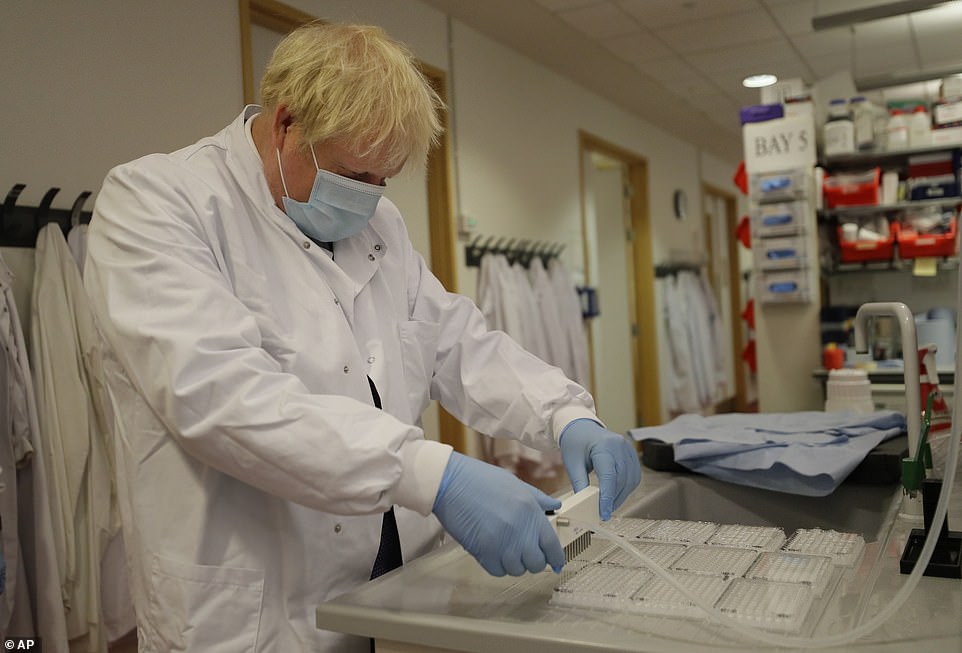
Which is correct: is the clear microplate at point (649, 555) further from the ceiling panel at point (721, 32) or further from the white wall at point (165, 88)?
the ceiling panel at point (721, 32)

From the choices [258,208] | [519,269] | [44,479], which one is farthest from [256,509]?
[519,269]

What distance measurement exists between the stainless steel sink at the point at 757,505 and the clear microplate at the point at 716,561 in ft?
1.10

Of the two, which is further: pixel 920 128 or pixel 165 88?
pixel 920 128

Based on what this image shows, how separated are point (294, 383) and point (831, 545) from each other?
754 millimetres

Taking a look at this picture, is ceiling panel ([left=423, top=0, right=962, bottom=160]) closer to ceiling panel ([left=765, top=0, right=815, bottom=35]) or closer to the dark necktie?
ceiling panel ([left=765, top=0, right=815, bottom=35])

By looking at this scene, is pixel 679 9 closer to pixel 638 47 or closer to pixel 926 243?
pixel 638 47

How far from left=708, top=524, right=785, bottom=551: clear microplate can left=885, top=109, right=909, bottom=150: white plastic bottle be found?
3.25 meters

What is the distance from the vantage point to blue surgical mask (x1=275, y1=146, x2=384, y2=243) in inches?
53.6

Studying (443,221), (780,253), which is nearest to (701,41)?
(780,253)

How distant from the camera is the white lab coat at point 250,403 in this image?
1.05 meters

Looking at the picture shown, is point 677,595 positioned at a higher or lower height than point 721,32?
lower

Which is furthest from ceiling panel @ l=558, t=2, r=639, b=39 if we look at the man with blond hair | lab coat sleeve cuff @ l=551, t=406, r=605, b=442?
lab coat sleeve cuff @ l=551, t=406, r=605, b=442

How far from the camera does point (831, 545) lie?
1.15 meters

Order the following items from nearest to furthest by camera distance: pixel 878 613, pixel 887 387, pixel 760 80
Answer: pixel 878 613
pixel 887 387
pixel 760 80
